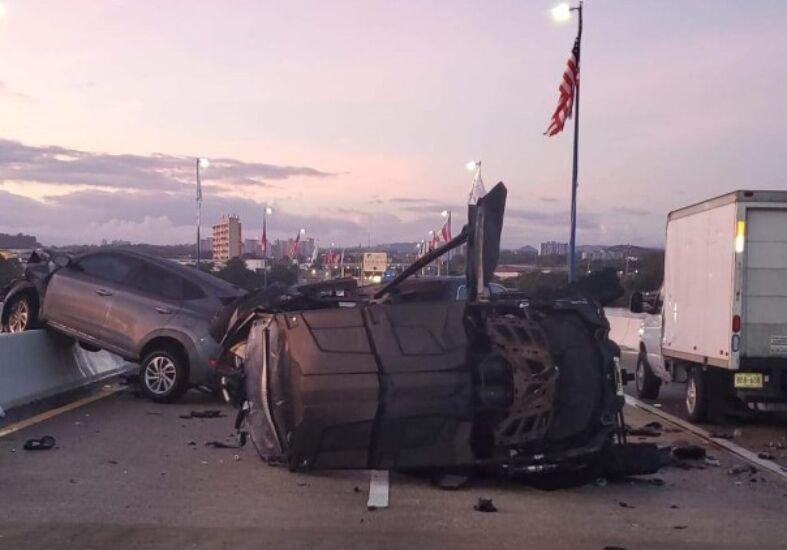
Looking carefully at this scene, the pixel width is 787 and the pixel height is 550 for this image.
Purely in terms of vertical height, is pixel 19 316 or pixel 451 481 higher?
pixel 19 316

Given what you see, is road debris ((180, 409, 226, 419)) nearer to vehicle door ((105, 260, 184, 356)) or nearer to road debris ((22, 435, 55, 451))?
vehicle door ((105, 260, 184, 356))

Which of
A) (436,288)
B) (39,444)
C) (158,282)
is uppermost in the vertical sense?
(436,288)

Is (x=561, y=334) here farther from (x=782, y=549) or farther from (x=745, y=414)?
(x=745, y=414)

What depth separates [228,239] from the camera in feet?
190

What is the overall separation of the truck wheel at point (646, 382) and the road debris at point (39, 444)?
986 centimetres

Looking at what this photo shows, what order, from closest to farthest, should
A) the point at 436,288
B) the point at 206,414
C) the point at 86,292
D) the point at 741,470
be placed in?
1. the point at 741,470
2. the point at 436,288
3. the point at 206,414
4. the point at 86,292

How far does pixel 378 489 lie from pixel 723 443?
4935mm

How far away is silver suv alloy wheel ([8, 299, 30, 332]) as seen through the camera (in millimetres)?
15281

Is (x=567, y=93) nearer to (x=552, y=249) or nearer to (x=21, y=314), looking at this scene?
(x=21, y=314)

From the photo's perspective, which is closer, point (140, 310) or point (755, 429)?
point (755, 429)

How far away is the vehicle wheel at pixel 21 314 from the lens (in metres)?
15.2

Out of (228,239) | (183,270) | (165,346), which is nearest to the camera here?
(165,346)

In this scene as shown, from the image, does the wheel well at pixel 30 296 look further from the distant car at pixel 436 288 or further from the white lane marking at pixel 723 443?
the white lane marking at pixel 723 443

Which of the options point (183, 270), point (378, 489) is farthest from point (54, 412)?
point (378, 489)
